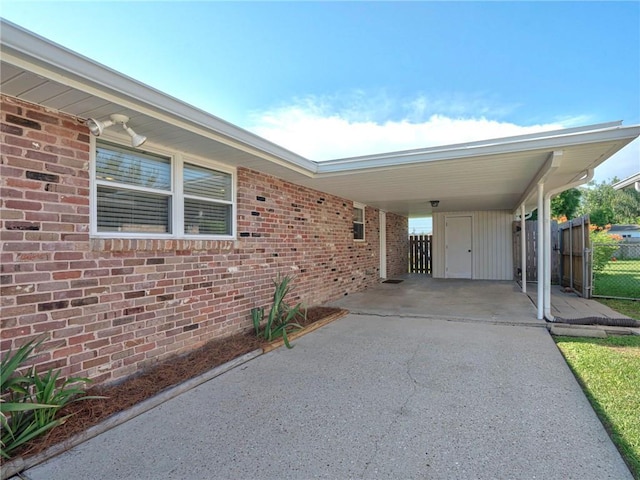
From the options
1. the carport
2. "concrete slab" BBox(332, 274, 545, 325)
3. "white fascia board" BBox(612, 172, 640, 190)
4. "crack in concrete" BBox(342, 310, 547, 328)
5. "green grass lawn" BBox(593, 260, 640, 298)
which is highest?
"white fascia board" BBox(612, 172, 640, 190)

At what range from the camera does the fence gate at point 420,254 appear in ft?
46.3

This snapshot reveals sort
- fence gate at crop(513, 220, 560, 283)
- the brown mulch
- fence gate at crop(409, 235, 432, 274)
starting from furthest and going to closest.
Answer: fence gate at crop(409, 235, 432, 274) < fence gate at crop(513, 220, 560, 283) < the brown mulch

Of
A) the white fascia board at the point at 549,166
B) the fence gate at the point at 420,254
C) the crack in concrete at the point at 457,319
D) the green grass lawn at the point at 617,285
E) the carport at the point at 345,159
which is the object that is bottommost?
the crack in concrete at the point at 457,319

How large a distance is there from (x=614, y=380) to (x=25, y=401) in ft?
16.7

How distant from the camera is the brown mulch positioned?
7.81 ft

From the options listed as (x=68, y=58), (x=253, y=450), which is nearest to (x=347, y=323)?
(x=253, y=450)

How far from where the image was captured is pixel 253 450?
88.7 inches

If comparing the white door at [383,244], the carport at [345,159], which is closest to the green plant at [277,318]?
the carport at [345,159]

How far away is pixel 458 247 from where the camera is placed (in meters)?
12.0

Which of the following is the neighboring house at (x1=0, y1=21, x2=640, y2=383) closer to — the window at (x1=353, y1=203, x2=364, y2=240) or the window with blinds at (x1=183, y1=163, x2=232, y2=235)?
the window with blinds at (x1=183, y1=163, x2=232, y2=235)

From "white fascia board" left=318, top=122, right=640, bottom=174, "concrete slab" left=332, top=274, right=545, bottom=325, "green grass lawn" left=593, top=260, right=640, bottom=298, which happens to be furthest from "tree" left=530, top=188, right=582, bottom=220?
"white fascia board" left=318, top=122, right=640, bottom=174

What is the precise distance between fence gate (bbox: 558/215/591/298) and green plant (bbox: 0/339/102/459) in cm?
Answer: 920

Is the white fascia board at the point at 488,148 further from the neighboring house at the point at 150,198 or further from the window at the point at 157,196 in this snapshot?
the window at the point at 157,196

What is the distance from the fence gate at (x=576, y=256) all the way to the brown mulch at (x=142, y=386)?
7391 mm
